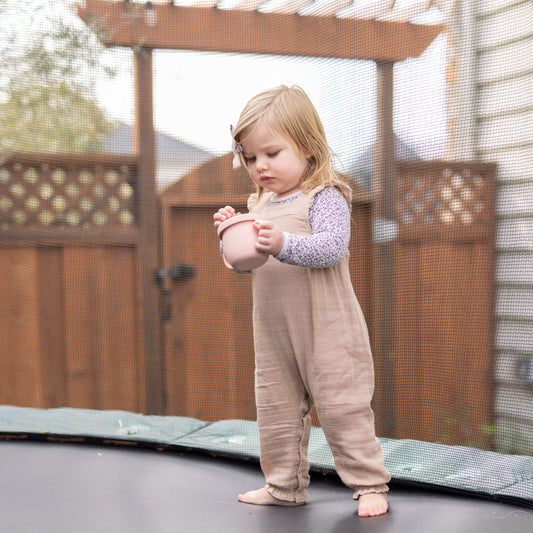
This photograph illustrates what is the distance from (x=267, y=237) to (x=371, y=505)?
60 cm

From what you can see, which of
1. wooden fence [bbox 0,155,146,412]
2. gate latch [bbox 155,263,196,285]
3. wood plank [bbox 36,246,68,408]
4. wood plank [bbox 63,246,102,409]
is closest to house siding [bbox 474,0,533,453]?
gate latch [bbox 155,263,196,285]

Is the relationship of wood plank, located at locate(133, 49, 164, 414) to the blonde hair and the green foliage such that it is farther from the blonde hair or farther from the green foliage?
the blonde hair

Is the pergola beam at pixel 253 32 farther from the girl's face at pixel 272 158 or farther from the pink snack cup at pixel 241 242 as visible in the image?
the pink snack cup at pixel 241 242

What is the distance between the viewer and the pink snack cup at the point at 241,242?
1.04 metres

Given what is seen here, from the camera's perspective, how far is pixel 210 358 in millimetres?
2107

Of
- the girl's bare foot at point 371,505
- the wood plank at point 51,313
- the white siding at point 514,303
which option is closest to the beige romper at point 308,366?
the girl's bare foot at point 371,505

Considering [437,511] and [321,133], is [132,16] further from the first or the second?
[437,511]

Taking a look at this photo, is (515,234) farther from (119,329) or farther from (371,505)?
(119,329)

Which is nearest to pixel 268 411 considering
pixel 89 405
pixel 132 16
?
pixel 89 405

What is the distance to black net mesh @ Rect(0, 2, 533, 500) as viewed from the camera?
5.58ft

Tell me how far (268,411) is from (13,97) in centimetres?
157

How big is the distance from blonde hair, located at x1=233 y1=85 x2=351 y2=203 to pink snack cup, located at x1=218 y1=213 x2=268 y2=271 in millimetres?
206

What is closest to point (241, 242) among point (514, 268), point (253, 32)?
point (514, 268)

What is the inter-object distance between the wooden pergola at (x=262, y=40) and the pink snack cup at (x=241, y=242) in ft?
2.99
